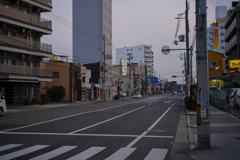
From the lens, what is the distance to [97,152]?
8.41 m

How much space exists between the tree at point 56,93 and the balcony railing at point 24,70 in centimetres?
801

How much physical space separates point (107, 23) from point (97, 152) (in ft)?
260

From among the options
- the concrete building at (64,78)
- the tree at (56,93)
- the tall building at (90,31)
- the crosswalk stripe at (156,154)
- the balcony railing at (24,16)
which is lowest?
the crosswalk stripe at (156,154)

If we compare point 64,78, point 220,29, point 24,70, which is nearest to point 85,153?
point 24,70

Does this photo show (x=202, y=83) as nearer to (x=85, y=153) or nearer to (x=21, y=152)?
(x=85, y=153)

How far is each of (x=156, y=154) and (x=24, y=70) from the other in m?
32.1

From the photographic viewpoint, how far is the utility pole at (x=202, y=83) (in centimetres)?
822

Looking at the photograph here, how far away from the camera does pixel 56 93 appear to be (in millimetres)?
50375

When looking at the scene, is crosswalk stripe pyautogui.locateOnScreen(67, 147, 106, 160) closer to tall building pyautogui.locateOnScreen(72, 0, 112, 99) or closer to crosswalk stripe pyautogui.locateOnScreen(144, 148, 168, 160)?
crosswalk stripe pyautogui.locateOnScreen(144, 148, 168, 160)

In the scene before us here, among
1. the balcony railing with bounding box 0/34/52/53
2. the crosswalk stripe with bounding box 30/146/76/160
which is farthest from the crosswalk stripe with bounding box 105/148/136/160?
the balcony railing with bounding box 0/34/52/53

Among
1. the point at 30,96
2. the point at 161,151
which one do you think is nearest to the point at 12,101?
the point at 30,96

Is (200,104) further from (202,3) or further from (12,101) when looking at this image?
(12,101)

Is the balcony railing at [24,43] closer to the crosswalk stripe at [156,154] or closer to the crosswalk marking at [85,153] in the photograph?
the crosswalk marking at [85,153]

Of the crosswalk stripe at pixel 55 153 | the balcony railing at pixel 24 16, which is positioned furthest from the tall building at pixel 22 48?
the crosswalk stripe at pixel 55 153
